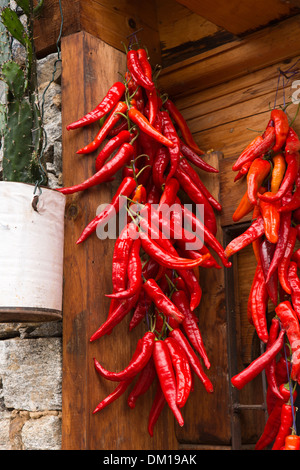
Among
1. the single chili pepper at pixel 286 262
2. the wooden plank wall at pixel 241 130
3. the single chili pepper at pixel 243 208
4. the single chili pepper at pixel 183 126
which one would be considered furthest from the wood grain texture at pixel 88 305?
the single chili pepper at pixel 286 262

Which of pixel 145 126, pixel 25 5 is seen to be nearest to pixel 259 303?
pixel 145 126

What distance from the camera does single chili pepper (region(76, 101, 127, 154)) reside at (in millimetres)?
2057

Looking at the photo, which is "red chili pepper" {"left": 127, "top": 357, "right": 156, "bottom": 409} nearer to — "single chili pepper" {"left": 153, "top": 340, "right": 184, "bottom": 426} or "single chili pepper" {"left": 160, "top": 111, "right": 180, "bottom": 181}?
"single chili pepper" {"left": 153, "top": 340, "right": 184, "bottom": 426}

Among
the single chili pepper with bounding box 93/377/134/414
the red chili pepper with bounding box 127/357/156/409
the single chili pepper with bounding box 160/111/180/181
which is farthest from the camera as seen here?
the single chili pepper with bounding box 160/111/180/181

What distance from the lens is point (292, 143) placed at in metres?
1.96

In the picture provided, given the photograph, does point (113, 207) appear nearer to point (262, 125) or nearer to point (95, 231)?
point (95, 231)

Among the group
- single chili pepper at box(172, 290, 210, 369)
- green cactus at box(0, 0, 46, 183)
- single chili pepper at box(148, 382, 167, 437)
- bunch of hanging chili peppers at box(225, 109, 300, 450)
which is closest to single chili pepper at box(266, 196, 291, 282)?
bunch of hanging chili peppers at box(225, 109, 300, 450)

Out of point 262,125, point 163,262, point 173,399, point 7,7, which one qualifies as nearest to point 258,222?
point 163,262

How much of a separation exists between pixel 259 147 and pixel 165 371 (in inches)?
32.3

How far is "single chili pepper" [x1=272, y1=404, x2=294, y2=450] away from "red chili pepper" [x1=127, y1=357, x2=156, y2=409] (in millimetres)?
464

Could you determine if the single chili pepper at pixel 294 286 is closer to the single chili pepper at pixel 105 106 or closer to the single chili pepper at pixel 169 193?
the single chili pepper at pixel 169 193

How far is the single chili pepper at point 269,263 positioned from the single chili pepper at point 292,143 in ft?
1.03

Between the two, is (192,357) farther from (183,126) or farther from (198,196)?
(183,126)

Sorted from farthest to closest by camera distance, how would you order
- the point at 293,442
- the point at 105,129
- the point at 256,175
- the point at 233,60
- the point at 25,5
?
the point at 233,60, the point at 25,5, the point at 105,129, the point at 256,175, the point at 293,442
